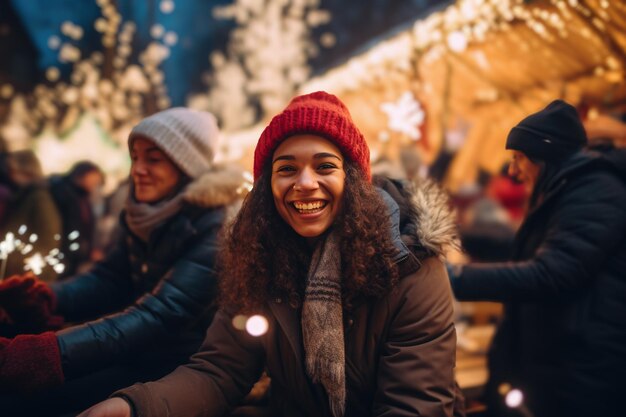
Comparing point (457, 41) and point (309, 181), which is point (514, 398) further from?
point (457, 41)

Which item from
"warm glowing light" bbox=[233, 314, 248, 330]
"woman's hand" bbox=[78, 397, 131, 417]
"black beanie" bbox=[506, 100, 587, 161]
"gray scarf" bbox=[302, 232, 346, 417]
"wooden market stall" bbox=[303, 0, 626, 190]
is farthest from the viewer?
"wooden market stall" bbox=[303, 0, 626, 190]

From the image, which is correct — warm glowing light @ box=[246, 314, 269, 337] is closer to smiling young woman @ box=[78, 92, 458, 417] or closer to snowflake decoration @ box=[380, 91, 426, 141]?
smiling young woman @ box=[78, 92, 458, 417]

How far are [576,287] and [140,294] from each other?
88.2 inches

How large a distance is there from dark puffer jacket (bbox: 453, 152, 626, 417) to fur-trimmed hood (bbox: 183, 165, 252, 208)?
4.05 ft

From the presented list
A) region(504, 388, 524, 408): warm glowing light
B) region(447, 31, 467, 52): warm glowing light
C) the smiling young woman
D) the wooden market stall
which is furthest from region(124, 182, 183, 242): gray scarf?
region(447, 31, 467, 52): warm glowing light

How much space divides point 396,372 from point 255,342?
0.60 meters

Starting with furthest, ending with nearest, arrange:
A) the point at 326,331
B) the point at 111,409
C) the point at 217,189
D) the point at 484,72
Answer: the point at 484,72
the point at 217,189
the point at 326,331
the point at 111,409

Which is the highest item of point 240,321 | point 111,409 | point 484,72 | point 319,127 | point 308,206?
point 484,72

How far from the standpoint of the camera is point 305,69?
688 inches

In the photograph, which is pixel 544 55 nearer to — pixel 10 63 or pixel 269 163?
pixel 269 163

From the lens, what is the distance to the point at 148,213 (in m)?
2.37

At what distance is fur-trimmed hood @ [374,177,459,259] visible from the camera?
1797 millimetres

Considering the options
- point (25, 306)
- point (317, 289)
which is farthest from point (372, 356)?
point (25, 306)

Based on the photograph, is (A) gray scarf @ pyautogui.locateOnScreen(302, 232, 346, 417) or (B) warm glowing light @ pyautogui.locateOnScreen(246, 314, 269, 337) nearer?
(A) gray scarf @ pyautogui.locateOnScreen(302, 232, 346, 417)
